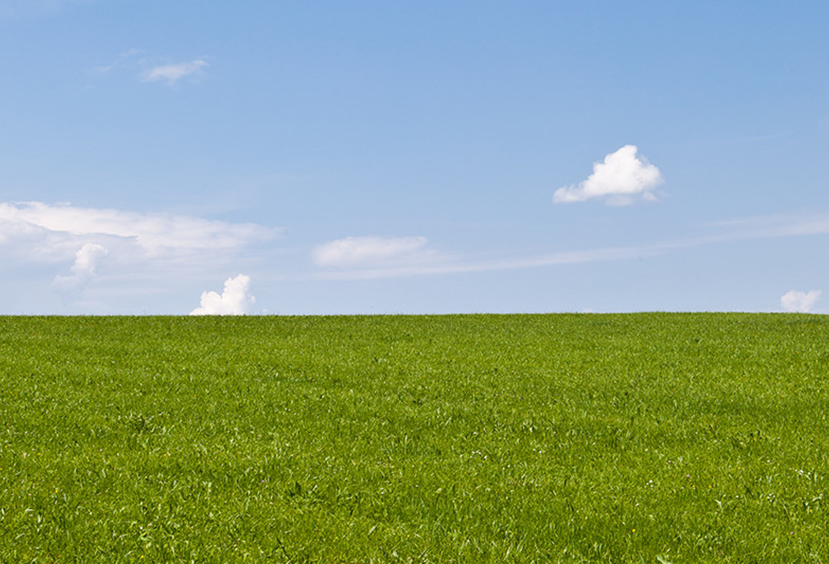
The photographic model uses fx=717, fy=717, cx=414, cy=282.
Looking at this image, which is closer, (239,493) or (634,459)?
(239,493)

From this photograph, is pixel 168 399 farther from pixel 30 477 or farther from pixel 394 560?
pixel 394 560

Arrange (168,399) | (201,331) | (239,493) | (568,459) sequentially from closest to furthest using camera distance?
(239,493) → (568,459) → (168,399) → (201,331)

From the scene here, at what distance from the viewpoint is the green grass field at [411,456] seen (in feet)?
30.5

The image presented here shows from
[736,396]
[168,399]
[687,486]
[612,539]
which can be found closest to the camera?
[612,539]

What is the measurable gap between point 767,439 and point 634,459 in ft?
11.3

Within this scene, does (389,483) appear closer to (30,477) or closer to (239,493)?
(239,493)

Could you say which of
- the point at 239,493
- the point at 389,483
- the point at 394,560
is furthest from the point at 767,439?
the point at 239,493

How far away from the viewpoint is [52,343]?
95.6 feet

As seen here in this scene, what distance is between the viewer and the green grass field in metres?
9.30

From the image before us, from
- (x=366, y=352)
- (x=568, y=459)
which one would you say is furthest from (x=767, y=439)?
(x=366, y=352)

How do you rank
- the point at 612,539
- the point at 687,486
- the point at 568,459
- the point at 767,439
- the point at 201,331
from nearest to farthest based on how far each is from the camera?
the point at 612,539 → the point at 687,486 → the point at 568,459 → the point at 767,439 → the point at 201,331

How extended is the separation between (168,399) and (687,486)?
1191cm

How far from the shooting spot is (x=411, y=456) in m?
13.3

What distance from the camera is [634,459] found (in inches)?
525
